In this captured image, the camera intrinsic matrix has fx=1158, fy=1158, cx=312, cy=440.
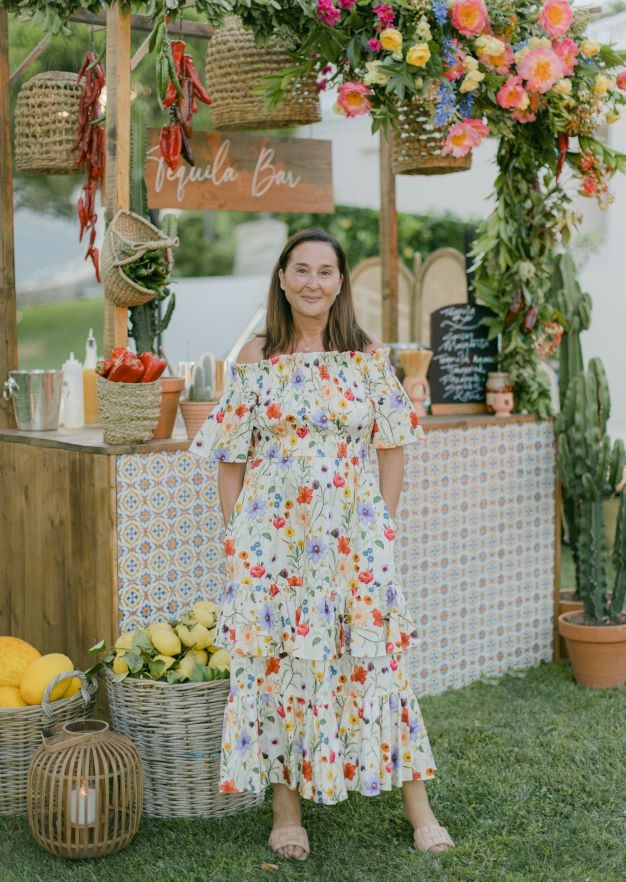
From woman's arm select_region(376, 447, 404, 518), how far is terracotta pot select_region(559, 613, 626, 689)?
168cm

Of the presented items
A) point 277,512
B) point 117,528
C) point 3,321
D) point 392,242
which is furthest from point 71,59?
point 277,512

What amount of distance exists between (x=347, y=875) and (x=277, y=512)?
0.96 meters

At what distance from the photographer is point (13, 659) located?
3.48 meters

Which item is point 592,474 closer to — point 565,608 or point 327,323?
point 565,608

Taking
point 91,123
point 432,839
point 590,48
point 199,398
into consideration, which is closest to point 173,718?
point 432,839

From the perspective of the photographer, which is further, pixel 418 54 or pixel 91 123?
pixel 91 123

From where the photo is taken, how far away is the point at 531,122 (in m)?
4.54

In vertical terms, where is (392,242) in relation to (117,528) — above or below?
above

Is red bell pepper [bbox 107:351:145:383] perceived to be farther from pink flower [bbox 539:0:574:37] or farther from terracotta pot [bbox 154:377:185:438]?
pink flower [bbox 539:0:574:37]

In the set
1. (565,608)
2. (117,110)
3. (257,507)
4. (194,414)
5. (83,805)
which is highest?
(117,110)

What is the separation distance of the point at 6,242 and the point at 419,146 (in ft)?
5.49

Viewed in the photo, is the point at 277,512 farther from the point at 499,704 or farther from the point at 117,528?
the point at 499,704

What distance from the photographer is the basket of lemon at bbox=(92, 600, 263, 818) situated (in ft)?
10.9

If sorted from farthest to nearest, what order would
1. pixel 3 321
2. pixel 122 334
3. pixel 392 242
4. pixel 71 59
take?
1. pixel 71 59
2. pixel 392 242
3. pixel 3 321
4. pixel 122 334
